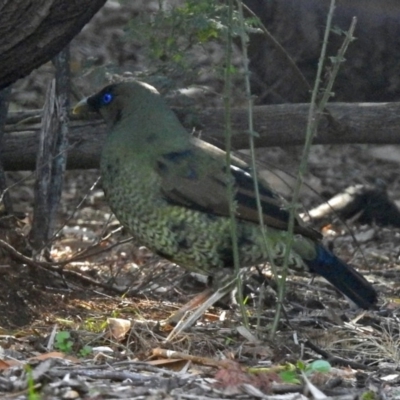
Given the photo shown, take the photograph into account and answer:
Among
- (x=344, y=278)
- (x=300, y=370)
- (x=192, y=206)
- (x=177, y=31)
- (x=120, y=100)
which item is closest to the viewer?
(x=300, y=370)

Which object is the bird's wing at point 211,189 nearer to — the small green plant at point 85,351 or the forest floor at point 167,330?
the forest floor at point 167,330

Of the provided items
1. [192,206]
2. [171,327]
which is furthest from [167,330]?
[192,206]

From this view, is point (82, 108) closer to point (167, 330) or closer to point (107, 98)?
point (107, 98)

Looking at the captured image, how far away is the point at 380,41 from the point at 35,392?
21.6 ft

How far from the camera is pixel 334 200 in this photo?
8.44 meters

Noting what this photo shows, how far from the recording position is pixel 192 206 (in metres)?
5.34

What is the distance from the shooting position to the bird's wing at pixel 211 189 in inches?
210

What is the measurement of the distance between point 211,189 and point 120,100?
0.82 metres

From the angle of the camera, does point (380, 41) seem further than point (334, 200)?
Yes

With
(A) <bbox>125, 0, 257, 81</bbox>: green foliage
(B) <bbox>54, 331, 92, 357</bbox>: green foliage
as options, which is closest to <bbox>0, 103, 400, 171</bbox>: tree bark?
(A) <bbox>125, 0, 257, 81</bbox>: green foliage

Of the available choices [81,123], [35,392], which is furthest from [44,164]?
[35,392]

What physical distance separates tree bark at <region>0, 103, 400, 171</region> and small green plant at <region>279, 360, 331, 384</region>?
2.55 meters

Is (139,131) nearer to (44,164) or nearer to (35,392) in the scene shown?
(44,164)

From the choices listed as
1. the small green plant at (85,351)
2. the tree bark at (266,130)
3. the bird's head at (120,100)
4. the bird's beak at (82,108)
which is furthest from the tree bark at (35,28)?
the tree bark at (266,130)
